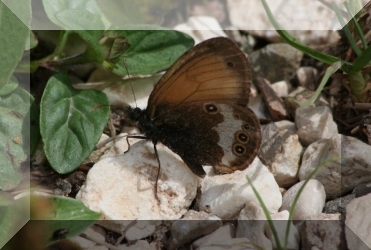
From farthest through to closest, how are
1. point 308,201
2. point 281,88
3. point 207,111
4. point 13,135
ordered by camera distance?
point 281,88 → point 13,135 → point 207,111 → point 308,201

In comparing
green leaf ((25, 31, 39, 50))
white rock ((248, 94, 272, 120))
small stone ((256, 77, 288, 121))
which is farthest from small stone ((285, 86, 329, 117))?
green leaf ((25, 31, 39, 50))

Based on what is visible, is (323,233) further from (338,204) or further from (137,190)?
(137,190)

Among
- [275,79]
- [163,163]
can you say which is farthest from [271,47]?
[163,163]

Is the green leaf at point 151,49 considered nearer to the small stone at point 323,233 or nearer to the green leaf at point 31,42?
the green leaf at point 31,42

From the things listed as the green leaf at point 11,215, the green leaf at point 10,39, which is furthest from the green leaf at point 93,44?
the green leaf at point 11,215

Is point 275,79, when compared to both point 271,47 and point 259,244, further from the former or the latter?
point 259,244

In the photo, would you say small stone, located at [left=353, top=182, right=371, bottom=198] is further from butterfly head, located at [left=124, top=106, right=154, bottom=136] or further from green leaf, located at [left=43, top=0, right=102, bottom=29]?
green leaf, located at [left=43, top=0, right=102, bottom=29]

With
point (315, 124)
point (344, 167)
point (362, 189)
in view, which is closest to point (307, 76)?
point (315, 124)
